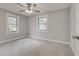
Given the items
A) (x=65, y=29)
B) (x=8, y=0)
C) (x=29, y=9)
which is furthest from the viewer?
(x=65, y=29)

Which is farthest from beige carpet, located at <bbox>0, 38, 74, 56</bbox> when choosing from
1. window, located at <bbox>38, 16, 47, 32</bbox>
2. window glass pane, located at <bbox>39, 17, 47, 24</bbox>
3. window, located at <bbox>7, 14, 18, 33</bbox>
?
window glass pane, located at <bbox>39, 17, 47, 24</bbox>

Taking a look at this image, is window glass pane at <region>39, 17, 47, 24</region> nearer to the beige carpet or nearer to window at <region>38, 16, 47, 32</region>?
window at <region>38, 16, 47, 32</region>

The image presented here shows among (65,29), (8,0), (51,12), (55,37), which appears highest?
(51,12)

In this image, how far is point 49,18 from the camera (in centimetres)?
454

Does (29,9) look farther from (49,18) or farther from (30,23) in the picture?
(30,23)

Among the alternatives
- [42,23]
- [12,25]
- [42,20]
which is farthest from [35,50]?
[42,20]

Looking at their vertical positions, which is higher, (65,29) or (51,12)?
(51,12)

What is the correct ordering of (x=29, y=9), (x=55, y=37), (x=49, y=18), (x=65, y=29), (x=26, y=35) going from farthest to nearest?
1. (x=26, y=35)
2. (x=49, y=18)
3. (x=55, y=37)
4. (x=65, y=29)
5. (x=29, y=9)

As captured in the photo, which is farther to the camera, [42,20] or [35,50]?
[42,20]

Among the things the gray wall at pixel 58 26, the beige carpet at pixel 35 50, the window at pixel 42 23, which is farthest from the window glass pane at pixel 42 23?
the beige carpet at pixel 35 50

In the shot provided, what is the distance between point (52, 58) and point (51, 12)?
4.06 metres

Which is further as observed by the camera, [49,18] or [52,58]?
[49,18]

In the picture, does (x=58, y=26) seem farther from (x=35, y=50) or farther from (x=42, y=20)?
(x=35, y=50)

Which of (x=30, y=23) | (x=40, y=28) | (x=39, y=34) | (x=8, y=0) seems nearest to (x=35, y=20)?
(x=30, y=23)
